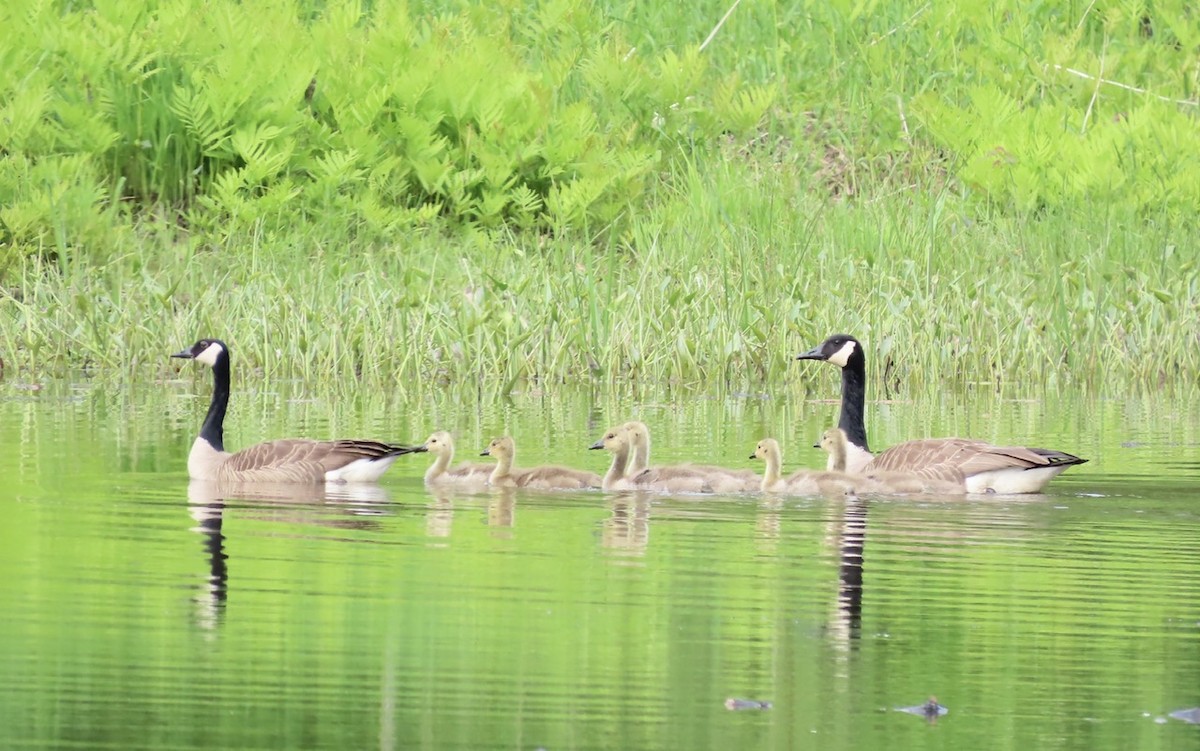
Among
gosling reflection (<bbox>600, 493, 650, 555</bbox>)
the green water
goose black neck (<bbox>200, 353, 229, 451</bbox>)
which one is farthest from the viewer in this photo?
goose black neck (<bbox>200, 353, 229, 451</bbox>)

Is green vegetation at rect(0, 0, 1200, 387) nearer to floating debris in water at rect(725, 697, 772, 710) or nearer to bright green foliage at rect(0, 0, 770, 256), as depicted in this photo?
bright green foliage at rect(0, 0, 770, 256)

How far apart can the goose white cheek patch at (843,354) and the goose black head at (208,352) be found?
4.09 metres

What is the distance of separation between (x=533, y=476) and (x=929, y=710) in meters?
5.65

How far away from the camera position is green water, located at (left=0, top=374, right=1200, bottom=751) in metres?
6.14

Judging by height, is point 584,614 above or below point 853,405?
below

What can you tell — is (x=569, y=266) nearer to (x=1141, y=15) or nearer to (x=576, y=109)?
(x=576, y=109)

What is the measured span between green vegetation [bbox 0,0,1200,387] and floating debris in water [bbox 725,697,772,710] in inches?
453

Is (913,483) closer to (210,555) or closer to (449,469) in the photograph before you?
(449,469)

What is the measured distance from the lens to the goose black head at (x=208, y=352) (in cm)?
1371

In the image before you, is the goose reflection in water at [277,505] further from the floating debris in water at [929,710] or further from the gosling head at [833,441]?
the floating debris in water at [929,710]

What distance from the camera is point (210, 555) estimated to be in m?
8.88

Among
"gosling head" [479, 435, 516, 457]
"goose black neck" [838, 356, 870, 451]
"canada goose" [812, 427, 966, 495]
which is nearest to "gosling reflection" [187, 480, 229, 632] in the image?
"gosling head" [479, 435, 516, 457]

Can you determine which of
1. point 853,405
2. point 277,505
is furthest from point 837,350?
point 277,505

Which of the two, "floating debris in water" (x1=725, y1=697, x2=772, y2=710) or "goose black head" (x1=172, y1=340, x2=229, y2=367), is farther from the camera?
"goose black head" (x1=172, y1=340, x2=229, y2=367)
